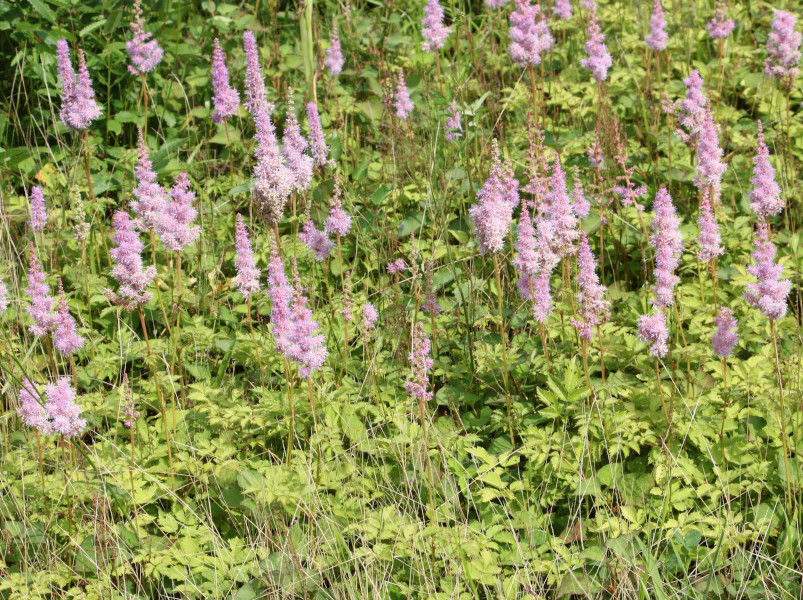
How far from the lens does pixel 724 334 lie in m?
3.00

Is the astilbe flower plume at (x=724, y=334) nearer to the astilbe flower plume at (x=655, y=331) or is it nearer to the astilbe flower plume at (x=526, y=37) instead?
the astilbe flower plume at (x=655, y=331)

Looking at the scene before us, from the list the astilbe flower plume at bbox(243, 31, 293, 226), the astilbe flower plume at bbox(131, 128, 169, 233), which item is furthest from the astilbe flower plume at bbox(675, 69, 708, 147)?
the astilbe flower plume at bbox(131, 128, 169, 233)

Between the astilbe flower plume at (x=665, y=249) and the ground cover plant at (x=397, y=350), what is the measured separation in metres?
0.01

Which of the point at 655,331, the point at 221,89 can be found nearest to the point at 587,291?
the point at 655,331

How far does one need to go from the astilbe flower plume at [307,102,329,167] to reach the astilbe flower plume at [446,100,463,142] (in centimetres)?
60

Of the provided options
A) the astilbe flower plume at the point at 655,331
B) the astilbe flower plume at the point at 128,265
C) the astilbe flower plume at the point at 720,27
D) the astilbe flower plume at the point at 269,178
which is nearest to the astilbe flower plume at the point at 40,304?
the astilbe flower plume at the point at 128,265

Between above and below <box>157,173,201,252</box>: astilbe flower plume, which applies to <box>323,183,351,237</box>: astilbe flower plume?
below

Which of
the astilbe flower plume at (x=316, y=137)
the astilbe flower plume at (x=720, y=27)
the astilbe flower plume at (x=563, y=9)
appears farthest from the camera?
the astilbe flower plume at (x=563, y=9)

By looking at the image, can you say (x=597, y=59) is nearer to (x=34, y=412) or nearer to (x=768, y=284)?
(x=768, y=284)

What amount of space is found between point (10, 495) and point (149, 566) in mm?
682

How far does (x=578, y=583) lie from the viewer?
8.45 feet

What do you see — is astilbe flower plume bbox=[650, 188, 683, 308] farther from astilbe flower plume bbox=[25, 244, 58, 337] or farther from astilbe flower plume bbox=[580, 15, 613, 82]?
astilbe flower plume bbox=[25, 244, 58, 337]

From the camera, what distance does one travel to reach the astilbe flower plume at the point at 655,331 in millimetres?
2922

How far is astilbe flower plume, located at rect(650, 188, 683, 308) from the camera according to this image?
9.97 feet
